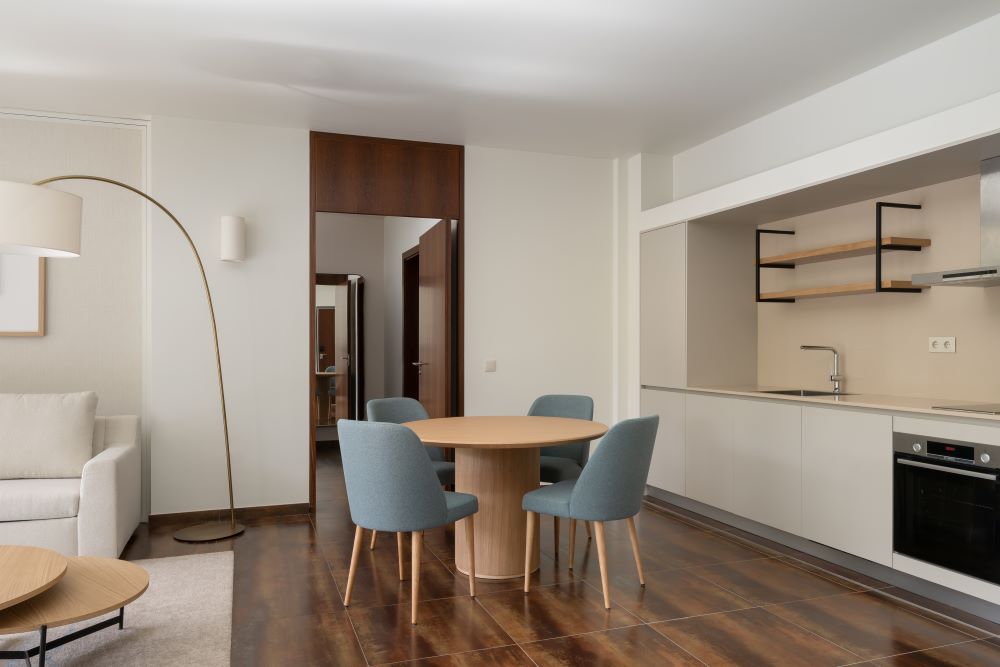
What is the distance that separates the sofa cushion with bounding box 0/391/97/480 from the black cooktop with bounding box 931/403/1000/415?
14.3ft

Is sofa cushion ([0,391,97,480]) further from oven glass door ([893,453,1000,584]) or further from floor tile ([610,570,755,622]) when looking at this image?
oven glass door ([893,453,1000,584])

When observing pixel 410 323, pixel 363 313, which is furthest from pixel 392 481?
pixel 363 313

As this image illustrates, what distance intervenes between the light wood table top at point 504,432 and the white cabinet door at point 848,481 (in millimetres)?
1174

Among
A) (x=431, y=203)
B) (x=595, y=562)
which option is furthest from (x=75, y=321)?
(x=595, y=562)

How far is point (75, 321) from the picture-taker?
4.68 meters

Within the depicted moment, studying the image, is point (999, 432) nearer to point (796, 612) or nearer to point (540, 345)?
point (796, 612)

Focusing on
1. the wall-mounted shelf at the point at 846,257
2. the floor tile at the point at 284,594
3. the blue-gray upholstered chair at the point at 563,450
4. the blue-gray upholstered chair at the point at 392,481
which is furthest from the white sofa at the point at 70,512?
the wall-mounted shelf at the point at 846,257

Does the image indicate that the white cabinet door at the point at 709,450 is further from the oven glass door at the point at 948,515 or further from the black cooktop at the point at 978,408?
the black cooktop at the point at 978,408

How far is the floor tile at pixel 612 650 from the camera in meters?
2.68

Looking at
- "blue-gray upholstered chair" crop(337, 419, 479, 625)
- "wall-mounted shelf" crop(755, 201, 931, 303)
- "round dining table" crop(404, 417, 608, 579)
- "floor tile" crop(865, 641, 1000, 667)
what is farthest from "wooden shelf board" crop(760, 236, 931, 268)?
"blue-gray upholstered chair" crop(337, 419, 479, 625)

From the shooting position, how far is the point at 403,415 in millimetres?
4535

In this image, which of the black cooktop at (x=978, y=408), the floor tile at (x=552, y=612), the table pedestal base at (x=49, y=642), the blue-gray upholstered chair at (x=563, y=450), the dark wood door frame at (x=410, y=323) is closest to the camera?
the table pedestal base at (x=49, y=642)

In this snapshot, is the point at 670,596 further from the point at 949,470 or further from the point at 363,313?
the point at 363,313

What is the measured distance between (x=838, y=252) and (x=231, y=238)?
3.78 m
